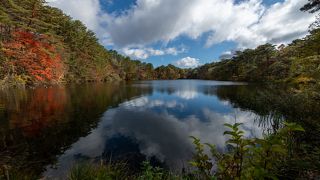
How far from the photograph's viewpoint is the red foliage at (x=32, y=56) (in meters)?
35.4

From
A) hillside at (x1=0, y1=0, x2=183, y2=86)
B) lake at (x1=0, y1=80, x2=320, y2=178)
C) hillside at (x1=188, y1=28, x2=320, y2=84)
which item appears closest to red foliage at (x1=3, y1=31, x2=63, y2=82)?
hillside at (x1=0, y1=0, x2=183, y2=86)

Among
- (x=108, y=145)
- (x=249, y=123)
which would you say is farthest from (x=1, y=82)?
(x=249, y=123)

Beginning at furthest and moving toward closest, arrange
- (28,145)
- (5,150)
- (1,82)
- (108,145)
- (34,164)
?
(1,82) < (108,145) < (28,145) < (5,150) < (34,164)

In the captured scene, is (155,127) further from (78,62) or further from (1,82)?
(78,62)

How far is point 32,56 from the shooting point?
38.0 meters

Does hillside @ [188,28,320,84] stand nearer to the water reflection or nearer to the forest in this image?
the forest

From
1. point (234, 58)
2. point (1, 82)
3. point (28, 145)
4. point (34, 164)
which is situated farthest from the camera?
point (234, 58)

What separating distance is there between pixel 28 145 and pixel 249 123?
47.0 feet

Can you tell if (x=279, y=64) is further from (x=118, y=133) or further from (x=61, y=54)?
(x=61, y=54)

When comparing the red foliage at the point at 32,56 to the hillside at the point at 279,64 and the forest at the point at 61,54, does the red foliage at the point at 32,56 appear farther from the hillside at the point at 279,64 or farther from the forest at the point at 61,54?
the hillside at the point at 279,64

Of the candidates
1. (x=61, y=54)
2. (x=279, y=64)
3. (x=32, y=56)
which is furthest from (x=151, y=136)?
(x=61, y=54)

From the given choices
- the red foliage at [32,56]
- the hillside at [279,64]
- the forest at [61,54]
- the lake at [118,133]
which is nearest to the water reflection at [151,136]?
the lake at [118,133]

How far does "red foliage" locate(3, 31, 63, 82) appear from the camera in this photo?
116 ft

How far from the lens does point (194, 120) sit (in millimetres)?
16625
